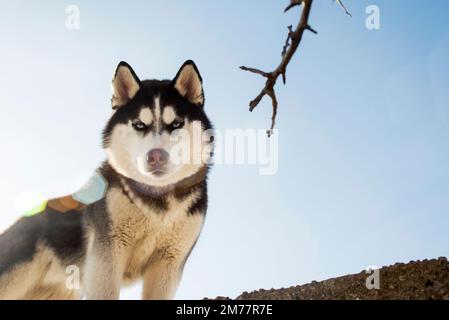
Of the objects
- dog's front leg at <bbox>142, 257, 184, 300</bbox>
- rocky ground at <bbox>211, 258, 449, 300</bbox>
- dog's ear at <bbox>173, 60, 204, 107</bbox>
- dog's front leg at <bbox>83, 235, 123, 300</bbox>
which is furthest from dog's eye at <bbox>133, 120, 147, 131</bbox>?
rocky ground at <bbox>211, 258, 449, 300</bbox>

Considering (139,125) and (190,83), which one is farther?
(190,83)

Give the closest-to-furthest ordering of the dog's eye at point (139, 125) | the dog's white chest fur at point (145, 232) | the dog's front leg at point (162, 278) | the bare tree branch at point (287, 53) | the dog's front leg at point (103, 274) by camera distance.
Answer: the bare tree branch at point (287, 53) < the dog's front leg at point (103, 274) < the dog's white chest fur at point (145, 232) < the dog's front leg at point (162, 278) < the dog's eye at point (139, 125)

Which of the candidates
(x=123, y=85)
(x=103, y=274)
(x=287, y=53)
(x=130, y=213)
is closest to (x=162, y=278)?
(x=103, y=274)

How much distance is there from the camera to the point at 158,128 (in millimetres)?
7605

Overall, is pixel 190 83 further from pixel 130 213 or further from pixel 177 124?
pixel 130 213

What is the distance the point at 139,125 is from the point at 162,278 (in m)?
2.06

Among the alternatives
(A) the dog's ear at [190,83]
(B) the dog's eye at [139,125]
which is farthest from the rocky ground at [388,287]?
(B) the dog's eye at [139,125]

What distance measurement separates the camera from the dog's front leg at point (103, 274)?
6.98m

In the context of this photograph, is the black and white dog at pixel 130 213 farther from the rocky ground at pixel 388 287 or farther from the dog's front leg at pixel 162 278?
the rocky ground at pixel 388 287

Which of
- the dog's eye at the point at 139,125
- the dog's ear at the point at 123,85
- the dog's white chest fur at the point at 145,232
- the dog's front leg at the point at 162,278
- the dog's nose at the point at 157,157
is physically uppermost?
the dog's ear at the point at 123,85

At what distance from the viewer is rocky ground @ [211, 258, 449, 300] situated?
8500mm

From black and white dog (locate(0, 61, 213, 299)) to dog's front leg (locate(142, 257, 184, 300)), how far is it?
0.5 inches

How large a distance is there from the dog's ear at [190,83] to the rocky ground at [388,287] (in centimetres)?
365
